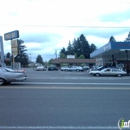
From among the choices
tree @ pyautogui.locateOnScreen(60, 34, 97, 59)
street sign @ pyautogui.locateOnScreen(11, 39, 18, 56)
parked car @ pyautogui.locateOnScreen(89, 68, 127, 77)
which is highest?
tree @ pyautogui.locateOnScreen(60, 34, 97, 59)

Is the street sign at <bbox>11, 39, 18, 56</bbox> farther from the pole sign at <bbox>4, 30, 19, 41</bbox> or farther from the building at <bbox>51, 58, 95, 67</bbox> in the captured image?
the building at <bbox>51, 58, 95, 67</bbox>

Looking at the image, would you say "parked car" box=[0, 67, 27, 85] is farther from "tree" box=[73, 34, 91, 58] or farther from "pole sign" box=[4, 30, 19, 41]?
"tree" box=[73, 34, 91, 58]

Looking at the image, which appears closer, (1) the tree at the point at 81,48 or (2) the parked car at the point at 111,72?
(2) the parked car at the point at 111,72

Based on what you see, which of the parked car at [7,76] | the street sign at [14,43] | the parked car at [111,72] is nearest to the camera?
the parked car at [7,76]

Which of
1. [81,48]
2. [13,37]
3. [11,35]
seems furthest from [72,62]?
[13,37]

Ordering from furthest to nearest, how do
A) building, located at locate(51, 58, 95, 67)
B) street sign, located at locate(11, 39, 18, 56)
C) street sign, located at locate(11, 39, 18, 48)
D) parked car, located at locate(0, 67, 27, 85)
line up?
building, located at locate(51, 58, 95, 67) < street sign, located at locate(11, 39, 18, 48) < street sign, located at locate(11, 39, 18, 56) < parked car, located at locate(0, 67, 27, 85)

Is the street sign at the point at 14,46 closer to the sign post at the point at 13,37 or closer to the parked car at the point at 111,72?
the sign post at the point at 13,37

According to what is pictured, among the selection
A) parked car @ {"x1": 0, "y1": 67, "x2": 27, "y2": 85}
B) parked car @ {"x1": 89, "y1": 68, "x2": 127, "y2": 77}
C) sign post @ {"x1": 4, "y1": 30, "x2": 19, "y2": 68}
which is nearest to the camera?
parked car @ {"x1": 0, "y1": 67, "x2": 27, "y2": 85}

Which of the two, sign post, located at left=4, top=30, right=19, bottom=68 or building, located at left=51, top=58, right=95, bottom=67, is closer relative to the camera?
sign post, located at left=4, top=30, right=19, bottom=68

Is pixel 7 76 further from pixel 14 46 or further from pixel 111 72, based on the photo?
pixel 111 72

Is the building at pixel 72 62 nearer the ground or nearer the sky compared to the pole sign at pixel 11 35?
nearer the ground

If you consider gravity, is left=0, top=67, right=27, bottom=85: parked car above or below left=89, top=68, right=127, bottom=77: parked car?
above

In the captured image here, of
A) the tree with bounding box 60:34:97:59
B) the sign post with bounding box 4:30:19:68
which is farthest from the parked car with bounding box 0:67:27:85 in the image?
the tree with bounding box 60:34:97:59

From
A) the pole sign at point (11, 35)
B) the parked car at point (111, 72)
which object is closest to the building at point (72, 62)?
the parked car at point (111, 72)
